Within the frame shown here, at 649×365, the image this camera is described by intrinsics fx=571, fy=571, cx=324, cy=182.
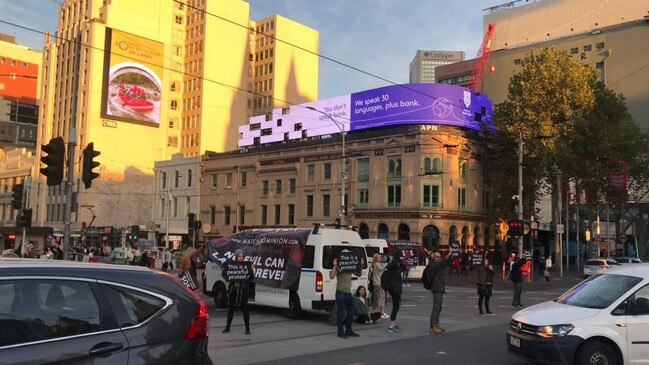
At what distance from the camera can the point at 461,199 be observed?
51719mm

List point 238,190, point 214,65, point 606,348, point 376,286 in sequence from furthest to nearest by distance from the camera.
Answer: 1. point 214,65
2. point 238,190
3. point 376,286
4. point 606,348

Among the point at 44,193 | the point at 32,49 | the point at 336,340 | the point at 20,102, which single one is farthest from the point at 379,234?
the point at 32,49

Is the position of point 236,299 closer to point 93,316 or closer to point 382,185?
point 93,316

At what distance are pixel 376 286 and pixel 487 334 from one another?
328cm

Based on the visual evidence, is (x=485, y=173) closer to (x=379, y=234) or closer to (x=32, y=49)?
(x=379, y=234)

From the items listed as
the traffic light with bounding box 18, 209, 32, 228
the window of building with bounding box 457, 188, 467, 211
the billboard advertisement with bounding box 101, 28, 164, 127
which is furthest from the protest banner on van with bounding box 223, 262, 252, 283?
the billboard advertisement with bounding box 101, 28, 164, 127

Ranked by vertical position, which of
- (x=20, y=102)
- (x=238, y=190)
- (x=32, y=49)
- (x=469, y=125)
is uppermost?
(x=32, y=49)

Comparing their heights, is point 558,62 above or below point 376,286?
above

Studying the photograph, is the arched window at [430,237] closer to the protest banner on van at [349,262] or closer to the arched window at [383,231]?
the arched window at [383,231]

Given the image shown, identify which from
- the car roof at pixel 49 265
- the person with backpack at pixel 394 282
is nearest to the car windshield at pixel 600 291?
the person with backpack at pixel 394 282

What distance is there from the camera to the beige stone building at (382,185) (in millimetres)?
49406

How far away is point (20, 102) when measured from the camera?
119125mm

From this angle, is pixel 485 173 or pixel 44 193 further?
pixel 44 193

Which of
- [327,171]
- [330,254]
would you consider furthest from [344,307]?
[327,171]
